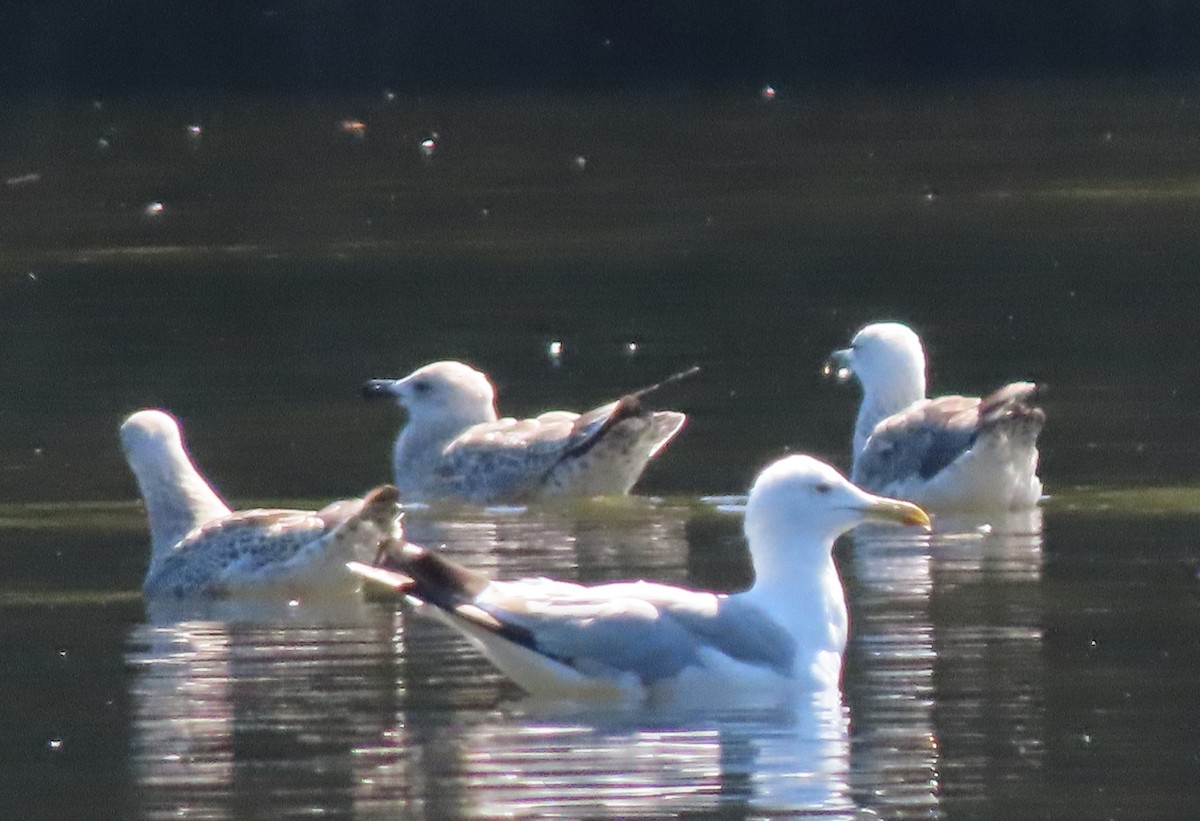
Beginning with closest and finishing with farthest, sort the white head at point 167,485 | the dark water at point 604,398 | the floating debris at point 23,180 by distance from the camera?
the dark water at point 604,398 < the white head at point 167,485 < the floating debris at point 23,180

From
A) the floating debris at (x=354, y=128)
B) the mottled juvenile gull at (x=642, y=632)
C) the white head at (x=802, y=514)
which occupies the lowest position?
the mottled juvenile gull at (x=642, y=632)

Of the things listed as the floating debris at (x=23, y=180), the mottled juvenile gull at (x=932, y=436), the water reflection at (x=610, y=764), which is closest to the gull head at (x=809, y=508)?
the water reflection at (x=610, y=764)

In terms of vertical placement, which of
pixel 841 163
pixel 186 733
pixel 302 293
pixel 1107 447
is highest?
pixel 841 163

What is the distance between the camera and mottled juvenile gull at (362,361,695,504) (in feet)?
59.7

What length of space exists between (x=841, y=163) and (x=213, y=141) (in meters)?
8.80

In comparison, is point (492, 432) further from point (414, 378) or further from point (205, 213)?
point (205, 213)

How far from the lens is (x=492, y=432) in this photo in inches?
750

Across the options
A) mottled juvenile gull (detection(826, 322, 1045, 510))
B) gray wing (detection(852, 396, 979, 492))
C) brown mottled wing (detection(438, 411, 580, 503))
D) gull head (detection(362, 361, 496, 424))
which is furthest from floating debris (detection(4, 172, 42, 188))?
gray wing (detection(852, 396, 979, 492))

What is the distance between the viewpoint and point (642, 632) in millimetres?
11852

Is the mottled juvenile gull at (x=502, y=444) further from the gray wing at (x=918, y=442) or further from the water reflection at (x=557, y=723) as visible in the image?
the water reflection at (x=557, y=723)

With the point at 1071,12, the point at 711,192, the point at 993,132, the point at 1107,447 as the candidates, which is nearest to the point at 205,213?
the point at 711,192

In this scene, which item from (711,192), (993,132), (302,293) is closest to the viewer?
(302,293)

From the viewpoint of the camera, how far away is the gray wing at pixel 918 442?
1777cm

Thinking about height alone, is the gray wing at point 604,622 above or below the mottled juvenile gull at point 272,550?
below
